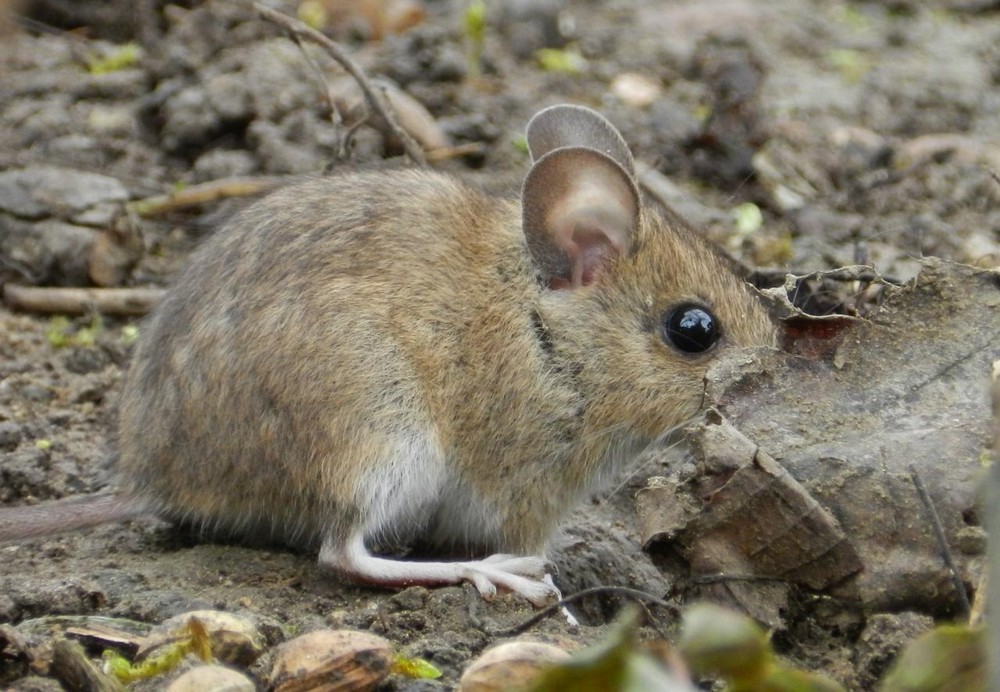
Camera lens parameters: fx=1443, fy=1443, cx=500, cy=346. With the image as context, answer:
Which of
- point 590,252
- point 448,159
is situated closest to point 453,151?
point 448,159

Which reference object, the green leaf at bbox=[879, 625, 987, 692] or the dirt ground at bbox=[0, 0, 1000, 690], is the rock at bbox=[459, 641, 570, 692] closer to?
the dirt ground at bbox=[0, 0, 1000, 690]

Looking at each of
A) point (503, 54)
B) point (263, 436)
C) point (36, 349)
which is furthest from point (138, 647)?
point (503, 54)

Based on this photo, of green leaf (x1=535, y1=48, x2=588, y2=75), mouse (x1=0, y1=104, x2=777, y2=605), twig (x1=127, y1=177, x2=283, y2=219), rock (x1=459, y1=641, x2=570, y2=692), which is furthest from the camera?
green leaf (x1=535, y1=48, x2=588, y2=75)

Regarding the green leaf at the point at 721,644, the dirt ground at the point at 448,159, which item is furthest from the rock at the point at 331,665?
the green leaf at the point at 721,644

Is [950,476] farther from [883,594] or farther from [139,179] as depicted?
[139,179]

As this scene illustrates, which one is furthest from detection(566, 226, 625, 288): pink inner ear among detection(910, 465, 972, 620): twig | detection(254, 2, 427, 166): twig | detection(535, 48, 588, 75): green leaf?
detection(535, 48, 588, 75): green leaf

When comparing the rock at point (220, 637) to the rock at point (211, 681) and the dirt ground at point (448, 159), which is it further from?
the rock at point (211, 681)

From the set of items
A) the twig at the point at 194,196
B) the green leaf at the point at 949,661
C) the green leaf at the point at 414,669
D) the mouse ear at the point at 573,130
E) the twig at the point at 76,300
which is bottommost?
the twig at the point at 76,300
